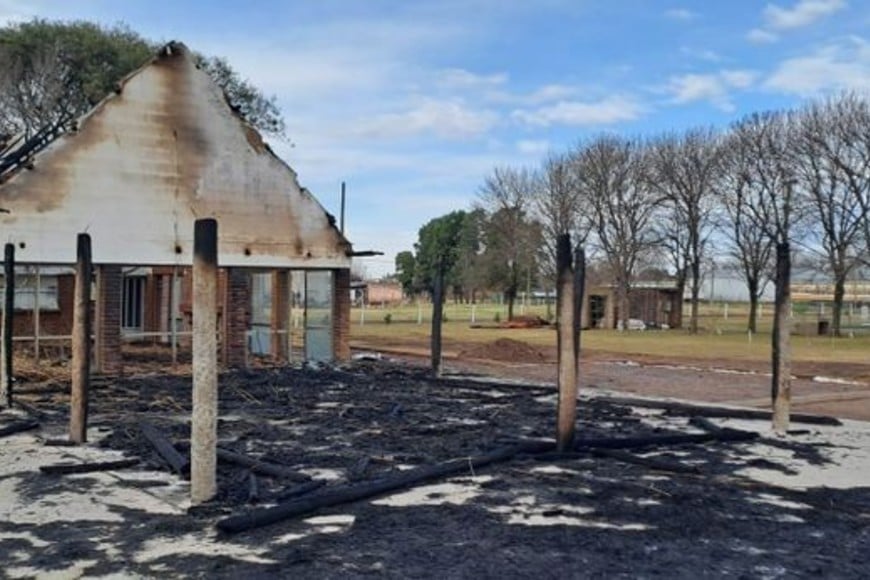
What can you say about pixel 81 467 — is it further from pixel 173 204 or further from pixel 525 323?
pixel 525 323

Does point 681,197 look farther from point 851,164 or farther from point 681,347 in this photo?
point 681,347

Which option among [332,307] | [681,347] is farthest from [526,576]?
[681,347]

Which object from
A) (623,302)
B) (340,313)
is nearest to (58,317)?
(340,313)

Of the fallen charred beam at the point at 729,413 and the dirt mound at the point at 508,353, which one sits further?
the dirt mound at the point at 508,353

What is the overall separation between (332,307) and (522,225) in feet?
112

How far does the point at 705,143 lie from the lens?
46.8 meters

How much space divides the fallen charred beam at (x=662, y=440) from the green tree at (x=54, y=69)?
2468 cm

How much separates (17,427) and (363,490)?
5832mm

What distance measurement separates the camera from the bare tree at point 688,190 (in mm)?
46469

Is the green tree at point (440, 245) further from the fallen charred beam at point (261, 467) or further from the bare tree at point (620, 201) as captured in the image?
the fallen charred beam at point (261, 467)

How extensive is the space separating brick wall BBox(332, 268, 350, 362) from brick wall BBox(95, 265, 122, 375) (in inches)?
207

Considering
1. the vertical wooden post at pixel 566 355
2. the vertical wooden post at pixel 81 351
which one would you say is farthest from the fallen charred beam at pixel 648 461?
the vertical wooden post at pixel 81 351

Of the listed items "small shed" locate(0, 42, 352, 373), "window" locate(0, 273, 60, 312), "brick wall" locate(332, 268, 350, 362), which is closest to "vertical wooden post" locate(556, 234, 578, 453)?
"small shed" locate(0, 42, 352, 373)

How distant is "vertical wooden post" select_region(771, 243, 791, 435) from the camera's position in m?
12.0
